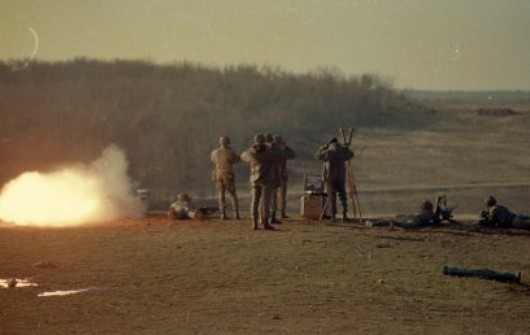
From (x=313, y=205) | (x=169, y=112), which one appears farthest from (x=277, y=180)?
(x=169, y=112)

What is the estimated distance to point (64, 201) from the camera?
31031 mm

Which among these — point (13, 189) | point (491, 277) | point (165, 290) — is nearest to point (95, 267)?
point (165, 290)

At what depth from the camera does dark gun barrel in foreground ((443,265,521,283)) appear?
1955cm

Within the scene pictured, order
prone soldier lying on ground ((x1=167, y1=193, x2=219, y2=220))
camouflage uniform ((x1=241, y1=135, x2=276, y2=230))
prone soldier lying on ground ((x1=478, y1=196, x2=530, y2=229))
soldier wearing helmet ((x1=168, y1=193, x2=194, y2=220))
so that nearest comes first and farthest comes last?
camouflage uniform ((x1=241, y1=135, x2=276, y2=230))
prone soldier lying on ground ((x1=478, y1=196, x2=530, y2=229))
prone soldier lying on ground ((x1=167, y1=193, x2=219, y2=220))
soldier wearing helmet ((x1=168, y1=193, x2=194, y2=220))

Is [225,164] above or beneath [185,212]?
above

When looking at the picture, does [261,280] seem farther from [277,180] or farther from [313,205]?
[313,205]

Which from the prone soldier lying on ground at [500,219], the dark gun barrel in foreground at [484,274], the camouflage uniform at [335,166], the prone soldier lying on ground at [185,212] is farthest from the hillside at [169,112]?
the dark gun barrel in foreground at [484,274]

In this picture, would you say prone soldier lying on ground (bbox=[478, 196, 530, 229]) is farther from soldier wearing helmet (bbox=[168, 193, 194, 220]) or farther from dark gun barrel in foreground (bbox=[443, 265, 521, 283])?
soldier wearing helmet (bbox=[168, 193, 194, 220])

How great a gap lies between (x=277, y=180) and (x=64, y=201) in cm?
854

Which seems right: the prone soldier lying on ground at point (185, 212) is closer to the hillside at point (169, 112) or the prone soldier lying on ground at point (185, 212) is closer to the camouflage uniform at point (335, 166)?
the camouflage uniform at point (335, 166)

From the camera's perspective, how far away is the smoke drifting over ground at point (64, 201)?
29.4 m

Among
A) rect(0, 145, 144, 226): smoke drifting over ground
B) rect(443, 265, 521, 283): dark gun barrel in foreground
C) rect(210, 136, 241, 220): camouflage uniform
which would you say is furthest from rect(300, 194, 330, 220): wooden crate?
rect(443, 265, 521, 283): dark gun barrel in foreground

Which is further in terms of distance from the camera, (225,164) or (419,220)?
(225,164)

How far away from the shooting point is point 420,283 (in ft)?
62.4
